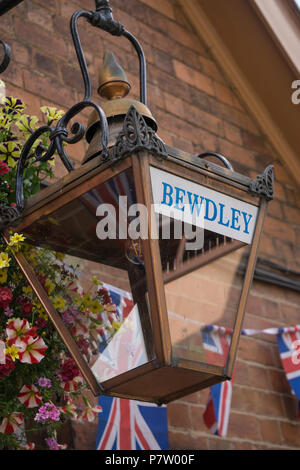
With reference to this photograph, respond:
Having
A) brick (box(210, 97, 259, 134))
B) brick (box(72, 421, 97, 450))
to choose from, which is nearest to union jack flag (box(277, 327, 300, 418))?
brick (box(72, 421, 97, 450))

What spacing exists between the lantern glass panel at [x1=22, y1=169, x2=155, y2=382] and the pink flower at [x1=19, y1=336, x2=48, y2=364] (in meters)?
0.09

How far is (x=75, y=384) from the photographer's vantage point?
84.4 inches

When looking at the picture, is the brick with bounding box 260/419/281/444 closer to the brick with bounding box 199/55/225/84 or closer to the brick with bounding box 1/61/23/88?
the brick with bounding box 1/61/23/88

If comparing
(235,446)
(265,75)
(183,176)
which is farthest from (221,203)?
(265,75)

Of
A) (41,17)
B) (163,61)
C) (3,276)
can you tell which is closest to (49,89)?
(41,17)

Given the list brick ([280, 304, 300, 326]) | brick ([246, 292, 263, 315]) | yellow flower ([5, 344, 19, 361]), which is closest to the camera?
yellow flower ([5, 344, 19, 361])

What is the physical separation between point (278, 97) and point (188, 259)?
244 cm

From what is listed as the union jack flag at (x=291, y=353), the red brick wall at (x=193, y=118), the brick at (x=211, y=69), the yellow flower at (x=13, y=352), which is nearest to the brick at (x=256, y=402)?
the red brick wall at (x=193, y=118)

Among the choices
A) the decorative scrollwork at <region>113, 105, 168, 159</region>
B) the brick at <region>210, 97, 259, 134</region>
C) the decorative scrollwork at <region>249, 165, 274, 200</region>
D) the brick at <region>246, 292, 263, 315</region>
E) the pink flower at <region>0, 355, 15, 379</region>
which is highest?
the brick at <region>210, 97, 259, 134</region>

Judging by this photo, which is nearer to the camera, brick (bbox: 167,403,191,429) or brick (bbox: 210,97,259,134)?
brick (bbox: 167,403,191,429)

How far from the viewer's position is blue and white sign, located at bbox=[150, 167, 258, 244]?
1.72 m

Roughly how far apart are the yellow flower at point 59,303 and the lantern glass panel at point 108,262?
5 cm

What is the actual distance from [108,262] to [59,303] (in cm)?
25

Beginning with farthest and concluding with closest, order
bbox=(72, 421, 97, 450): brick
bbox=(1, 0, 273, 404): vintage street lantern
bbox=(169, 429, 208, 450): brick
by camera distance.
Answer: bbox=(169, 429, 208, 450): brick, bbox=(72, 421, 97, 450): brick, bbox=(1, 0, 273, 404): vintage street lantern
